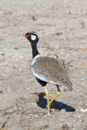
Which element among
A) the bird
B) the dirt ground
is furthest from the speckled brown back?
the dirt ground

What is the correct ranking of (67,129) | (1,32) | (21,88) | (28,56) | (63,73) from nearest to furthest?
(67,129) < (63,73) < (21,88) < (28,56) < (1,32)

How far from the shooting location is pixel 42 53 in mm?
6691

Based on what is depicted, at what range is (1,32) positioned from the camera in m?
7.96

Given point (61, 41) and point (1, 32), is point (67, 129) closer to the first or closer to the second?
point (61, 41)

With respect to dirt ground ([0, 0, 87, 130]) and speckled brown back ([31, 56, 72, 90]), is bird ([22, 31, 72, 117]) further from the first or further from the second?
dirt ground ([0, 0, 87, 130])

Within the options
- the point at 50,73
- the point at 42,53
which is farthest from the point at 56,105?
the point at 42,53

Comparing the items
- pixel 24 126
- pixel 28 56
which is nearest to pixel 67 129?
pixel 24 126

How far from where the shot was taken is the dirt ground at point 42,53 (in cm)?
416

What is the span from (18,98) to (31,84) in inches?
27.5

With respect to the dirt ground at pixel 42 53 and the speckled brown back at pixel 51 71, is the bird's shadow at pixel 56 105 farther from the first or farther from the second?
the speckled brown back at pixel 51 71

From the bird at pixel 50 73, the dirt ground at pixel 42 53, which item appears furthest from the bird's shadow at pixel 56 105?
the bird at pixel 50 73

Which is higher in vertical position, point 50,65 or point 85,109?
point 50,65

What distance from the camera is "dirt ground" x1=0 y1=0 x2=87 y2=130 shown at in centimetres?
416

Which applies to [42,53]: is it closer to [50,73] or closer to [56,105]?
[56,105]
